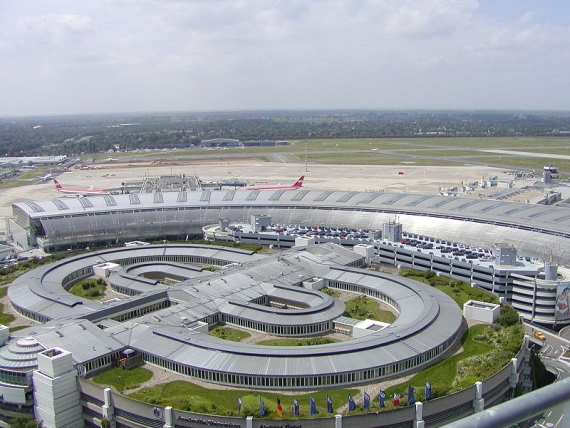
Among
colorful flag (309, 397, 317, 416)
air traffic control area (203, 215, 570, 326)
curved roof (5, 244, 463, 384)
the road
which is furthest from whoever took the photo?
air traffic control area (203, 215, 570, 326)

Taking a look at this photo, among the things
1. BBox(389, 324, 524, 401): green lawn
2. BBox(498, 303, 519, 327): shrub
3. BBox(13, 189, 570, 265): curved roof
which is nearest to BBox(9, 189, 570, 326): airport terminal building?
BBox(13, 189, 570, 265): curved roof

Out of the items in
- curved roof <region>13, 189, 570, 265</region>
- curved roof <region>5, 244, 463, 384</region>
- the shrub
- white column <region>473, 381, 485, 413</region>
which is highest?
curved roof <region>13, 189, 570, 265</region>

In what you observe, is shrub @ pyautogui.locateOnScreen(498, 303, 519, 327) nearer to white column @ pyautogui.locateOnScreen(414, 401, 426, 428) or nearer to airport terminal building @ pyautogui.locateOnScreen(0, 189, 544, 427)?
airport terminal building @ pyautogui.locateOnScreen(0, 189, 544, 427)

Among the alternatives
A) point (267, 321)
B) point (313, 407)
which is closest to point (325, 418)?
point (313, 407)

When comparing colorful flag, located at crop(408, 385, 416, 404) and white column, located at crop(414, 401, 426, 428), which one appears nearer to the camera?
white column, located at crop(414, 401, 426, 428)

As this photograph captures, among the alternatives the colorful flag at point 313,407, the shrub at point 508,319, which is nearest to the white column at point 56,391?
the colorful flag at point 313,407

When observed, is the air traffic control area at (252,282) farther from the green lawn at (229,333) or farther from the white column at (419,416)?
the white column at (419,416)

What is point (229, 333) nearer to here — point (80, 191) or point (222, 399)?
point (222, 399)

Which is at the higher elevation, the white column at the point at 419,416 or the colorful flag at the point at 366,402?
the colorful flag at the point at 366,402

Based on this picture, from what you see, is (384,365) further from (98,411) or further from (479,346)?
(98,411)

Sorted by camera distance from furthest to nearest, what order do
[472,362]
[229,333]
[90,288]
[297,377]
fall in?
[90,288]
[229,333]
[472,362]
[297,377]

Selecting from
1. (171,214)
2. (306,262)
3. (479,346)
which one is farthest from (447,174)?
(479,346)

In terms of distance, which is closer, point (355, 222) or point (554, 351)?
point (554, 351)
